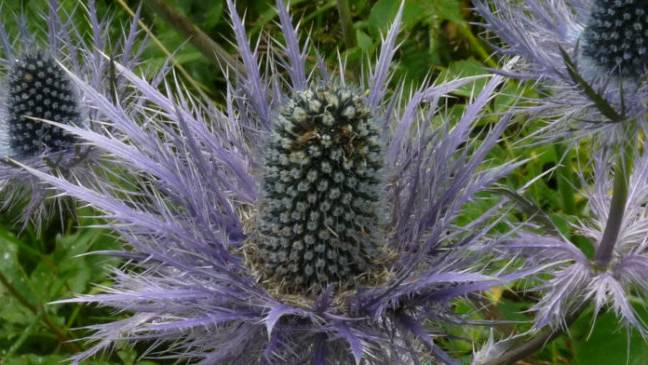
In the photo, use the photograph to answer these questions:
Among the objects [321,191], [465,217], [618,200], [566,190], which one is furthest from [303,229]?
[566,190]

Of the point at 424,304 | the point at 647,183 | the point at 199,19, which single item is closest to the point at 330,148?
the point at 424,304

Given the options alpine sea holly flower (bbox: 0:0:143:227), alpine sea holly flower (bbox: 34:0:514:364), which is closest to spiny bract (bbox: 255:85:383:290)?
alpine sea holly flower (bbox: 34:0:514:364)

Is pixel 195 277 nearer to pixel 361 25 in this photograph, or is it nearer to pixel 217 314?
pixel 217 314

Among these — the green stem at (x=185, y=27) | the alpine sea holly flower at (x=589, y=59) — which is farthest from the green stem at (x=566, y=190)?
the green stem at (x=185, y=27)

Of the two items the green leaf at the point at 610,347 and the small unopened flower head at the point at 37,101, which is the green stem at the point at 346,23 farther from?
the green leaf at the point at 610,347

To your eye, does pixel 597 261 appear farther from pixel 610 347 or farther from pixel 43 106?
pixel 43 106

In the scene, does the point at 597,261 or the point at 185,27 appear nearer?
the point at 597,261
